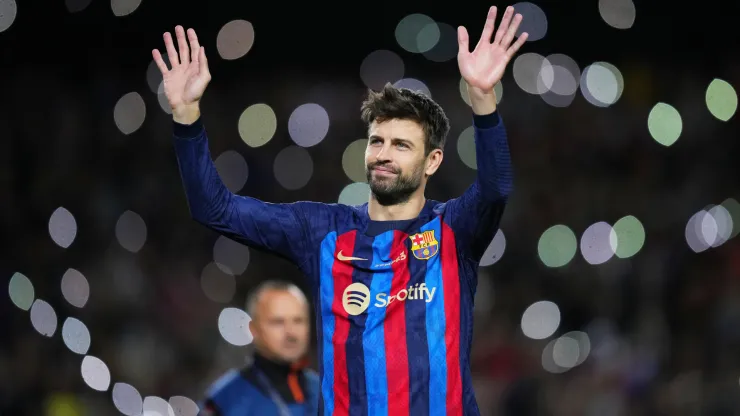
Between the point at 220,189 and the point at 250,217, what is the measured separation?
0.45ft

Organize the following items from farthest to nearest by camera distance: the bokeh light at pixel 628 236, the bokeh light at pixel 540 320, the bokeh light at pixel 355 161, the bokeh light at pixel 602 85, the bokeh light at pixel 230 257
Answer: the bokeh light at pixel 602 85 → the bokeh light at pixel 355 161 → the bokeh light at pixel 230 257 → the bokeh light at pixel 628 236 → the bokeh light at pixel 540 320

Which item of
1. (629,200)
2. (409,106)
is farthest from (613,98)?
(409,106)

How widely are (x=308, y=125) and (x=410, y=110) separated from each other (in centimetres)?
518

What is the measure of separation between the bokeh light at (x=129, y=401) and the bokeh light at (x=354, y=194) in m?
2.10

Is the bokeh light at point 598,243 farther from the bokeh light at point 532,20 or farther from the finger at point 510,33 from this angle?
the finger at point 510,33

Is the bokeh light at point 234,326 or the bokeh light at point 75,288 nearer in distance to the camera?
the bokeh light at point 234,326

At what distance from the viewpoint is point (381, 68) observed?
778 cm

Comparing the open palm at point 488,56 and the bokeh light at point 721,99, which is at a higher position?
the bokeh light at point 721,99

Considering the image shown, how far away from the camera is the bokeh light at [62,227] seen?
24.0ft

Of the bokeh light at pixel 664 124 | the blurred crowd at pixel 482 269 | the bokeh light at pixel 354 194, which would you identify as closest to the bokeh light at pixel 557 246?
the blurred crowd at pixel 482 269

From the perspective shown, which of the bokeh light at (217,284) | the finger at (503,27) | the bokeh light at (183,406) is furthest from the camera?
the bokeh light at (217,284)

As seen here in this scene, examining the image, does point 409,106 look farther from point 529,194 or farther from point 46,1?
point 46,1

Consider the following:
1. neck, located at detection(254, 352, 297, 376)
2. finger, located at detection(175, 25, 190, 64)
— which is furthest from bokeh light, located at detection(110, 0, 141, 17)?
finger, located at detection(175, 25, 190, 64)

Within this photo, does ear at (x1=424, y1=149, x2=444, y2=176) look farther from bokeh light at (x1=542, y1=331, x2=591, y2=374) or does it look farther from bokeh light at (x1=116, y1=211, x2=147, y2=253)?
bokeh light at (x1=116, y1=211, x2=147, y2=253)
